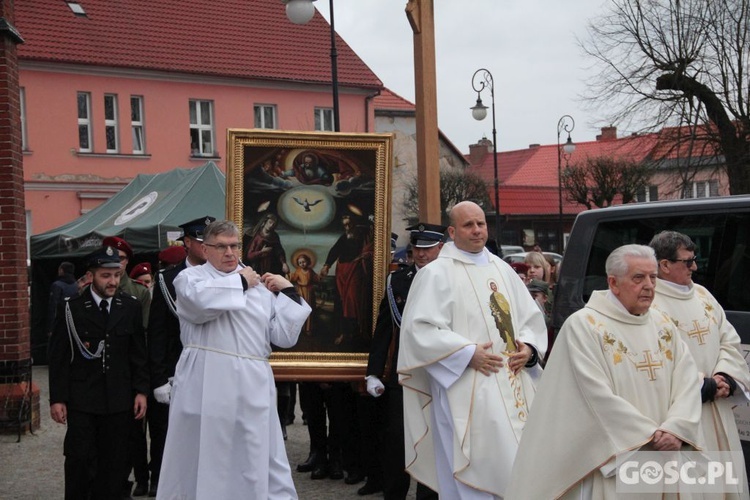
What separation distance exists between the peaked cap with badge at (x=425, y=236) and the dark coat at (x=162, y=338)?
1.76 m

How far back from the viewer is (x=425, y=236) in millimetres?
7625

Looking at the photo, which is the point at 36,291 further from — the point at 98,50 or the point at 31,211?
the point at 98,50

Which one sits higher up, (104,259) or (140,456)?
(104,259)

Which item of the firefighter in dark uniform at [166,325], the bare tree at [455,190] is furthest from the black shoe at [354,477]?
the bare tree at [455,190]

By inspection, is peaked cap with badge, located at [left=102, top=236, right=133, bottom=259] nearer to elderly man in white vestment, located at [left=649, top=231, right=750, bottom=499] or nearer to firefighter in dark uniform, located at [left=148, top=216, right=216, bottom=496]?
firefighter in dark uniform, located at [left=148, top=216, right=216, bottom=496]

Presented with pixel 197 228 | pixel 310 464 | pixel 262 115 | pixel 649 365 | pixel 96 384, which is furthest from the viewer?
pixel 262 115

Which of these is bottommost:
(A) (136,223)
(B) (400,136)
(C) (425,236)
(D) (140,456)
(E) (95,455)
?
(D) (140,456)

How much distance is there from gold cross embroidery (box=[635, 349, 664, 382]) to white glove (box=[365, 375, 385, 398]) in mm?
2872

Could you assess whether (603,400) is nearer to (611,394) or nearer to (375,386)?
(611,394)

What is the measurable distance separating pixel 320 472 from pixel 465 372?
9.83ft

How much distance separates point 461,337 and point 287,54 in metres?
30.8

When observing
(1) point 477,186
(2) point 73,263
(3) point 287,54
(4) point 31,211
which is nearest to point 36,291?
A: (2) point 73,263

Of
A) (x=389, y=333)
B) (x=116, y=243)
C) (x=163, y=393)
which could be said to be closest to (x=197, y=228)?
(x=116, y=243)

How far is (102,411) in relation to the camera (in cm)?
703
